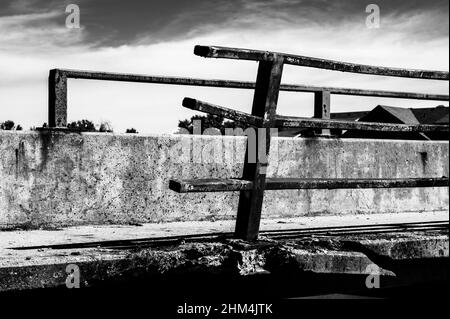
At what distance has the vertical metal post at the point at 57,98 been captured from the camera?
14.2ft

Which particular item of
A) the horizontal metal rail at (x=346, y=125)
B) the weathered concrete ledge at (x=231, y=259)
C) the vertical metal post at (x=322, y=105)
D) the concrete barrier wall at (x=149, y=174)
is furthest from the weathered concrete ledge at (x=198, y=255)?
the vertical metal post at (x=322, y=105)

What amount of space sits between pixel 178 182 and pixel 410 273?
5.06 feet

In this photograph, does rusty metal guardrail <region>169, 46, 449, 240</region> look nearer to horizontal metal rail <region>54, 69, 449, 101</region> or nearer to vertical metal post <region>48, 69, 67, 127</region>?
horizontal metal rail <region>54, 69, 449, 101</region>

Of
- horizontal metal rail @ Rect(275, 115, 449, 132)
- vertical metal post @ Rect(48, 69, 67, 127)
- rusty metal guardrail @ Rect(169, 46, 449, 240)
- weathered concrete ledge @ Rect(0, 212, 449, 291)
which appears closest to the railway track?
weathered concrete ledge @ Rect(0, 212, 449, 291)

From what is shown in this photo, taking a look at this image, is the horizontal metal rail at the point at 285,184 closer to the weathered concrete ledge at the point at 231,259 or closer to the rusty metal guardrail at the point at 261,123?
the rusty metal guardrail at the point at 261,123

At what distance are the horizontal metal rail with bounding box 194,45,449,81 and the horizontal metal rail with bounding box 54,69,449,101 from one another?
3.37 ft

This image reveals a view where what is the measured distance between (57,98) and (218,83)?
1.21 meters

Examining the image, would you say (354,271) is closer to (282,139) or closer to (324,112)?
(282,139)

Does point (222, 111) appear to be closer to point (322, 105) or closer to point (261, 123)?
point (261, 123)

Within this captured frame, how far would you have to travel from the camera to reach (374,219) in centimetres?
518

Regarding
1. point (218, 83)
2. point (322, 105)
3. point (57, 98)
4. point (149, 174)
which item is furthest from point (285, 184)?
point (322, 105)

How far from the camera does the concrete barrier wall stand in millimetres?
4211

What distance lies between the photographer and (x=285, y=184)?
10.4 ft
